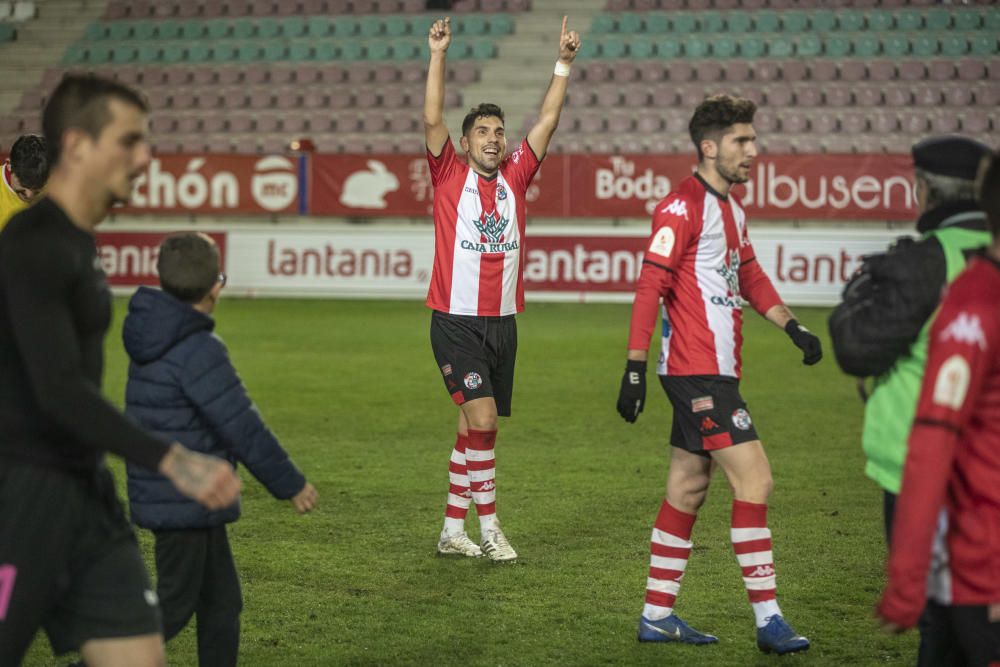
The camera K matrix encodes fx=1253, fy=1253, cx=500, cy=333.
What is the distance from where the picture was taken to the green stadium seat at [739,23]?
2608 centimetres

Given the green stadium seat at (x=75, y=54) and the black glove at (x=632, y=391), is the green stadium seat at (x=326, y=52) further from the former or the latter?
the black glove at (x=632, y=391)

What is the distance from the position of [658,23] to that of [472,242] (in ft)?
70.7

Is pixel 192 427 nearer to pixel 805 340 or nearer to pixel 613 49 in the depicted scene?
pixel 805 340

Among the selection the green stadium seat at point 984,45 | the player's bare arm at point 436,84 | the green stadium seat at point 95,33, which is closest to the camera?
the player's bare arm at point 436,84

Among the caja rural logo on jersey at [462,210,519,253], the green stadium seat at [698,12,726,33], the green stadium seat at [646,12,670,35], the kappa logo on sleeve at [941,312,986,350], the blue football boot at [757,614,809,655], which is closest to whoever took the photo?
the kappa logo on sleeve at [941,312,986,350]

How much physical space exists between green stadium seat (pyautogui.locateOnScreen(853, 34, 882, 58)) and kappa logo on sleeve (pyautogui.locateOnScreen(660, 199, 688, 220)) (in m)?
21.8

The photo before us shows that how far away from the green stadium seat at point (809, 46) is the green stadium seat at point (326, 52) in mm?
9791

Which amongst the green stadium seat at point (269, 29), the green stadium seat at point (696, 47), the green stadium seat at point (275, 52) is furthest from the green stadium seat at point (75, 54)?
the green stadium seat at point (696, 47)

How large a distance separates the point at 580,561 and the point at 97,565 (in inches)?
141

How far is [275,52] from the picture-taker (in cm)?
2758

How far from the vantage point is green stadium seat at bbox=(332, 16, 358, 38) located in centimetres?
2805

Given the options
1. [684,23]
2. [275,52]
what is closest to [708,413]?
[684,23]

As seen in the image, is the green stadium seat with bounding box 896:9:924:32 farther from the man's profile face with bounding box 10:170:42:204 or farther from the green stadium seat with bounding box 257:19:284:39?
the man's profile face with bounding box 10:170:42:204

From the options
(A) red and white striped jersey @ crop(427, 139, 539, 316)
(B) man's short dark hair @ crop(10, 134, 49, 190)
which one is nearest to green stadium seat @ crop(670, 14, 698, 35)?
(A) red and white striped jersey @ crop(427, 139, 539, 316)
